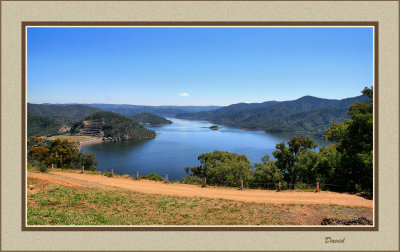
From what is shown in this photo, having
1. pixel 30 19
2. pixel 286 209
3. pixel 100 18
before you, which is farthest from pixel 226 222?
pixel 30 19

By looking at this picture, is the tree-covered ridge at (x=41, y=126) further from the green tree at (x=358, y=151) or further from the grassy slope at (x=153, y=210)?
the green tree at (x=358, y=151)

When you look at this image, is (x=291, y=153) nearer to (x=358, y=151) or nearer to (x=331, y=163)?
(x=331, y=163)

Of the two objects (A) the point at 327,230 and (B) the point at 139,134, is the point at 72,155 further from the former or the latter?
(B) the point at 139,134

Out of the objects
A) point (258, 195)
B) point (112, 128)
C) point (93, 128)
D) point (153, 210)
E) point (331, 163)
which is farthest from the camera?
point (93, 128)

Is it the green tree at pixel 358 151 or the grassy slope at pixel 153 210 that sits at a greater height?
the green tree at pixel 358 151

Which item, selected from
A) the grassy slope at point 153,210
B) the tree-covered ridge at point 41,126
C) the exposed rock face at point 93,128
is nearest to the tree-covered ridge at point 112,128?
the exposed rock face at point 93,128

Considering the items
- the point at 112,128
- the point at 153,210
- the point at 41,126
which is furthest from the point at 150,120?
the point at 153,210
